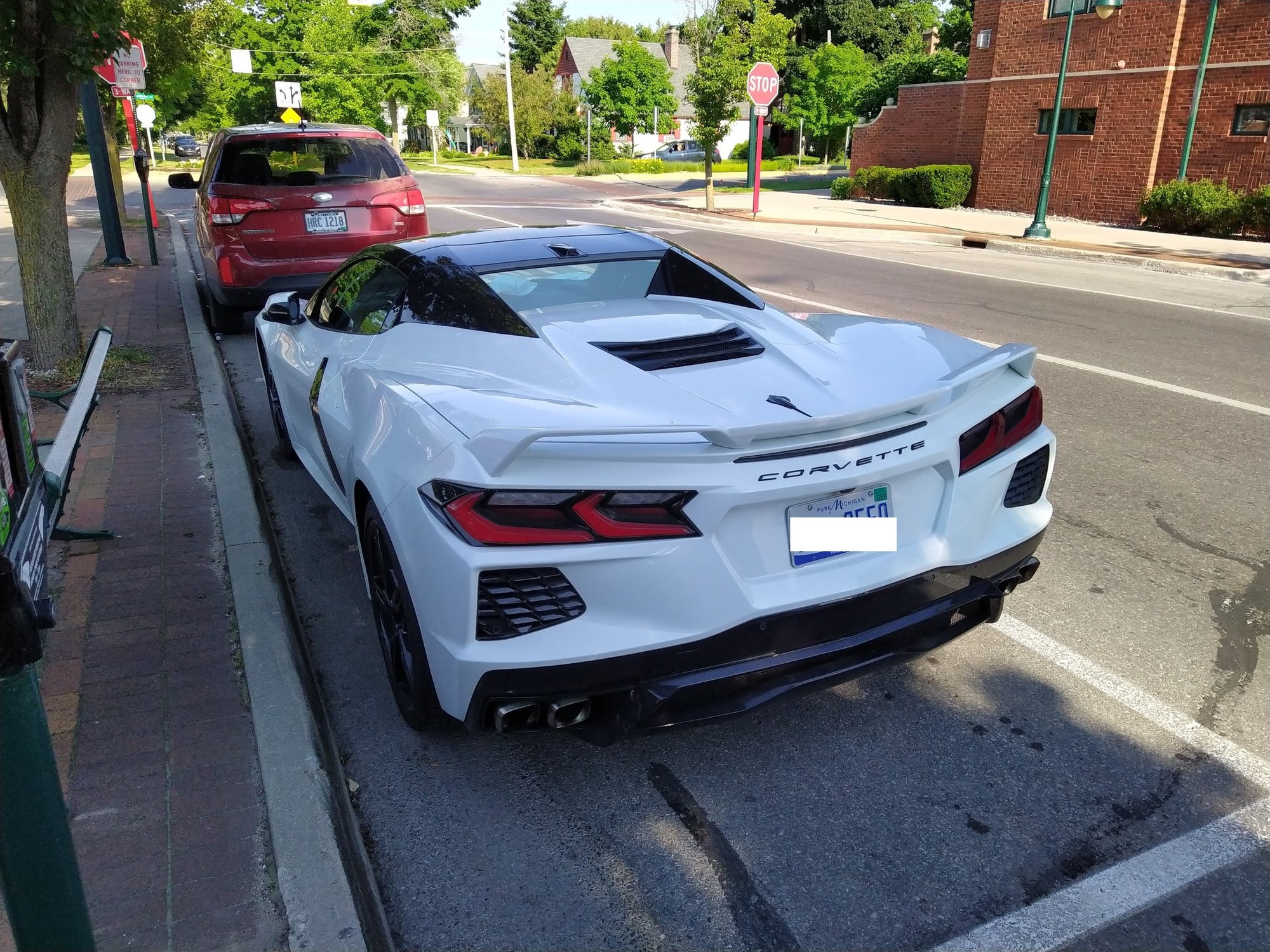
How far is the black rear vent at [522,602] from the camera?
2.46 m

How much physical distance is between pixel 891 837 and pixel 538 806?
1.04 metres

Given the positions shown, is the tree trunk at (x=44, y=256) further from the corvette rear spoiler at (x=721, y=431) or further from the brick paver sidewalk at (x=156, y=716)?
the corvette rear spoiler at (x=721, y=431)

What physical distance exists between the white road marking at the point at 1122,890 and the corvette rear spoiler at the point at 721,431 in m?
1.33

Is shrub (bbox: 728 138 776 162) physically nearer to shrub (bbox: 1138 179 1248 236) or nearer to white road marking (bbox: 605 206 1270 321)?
shrub (bbox: 1138 179 1248 236)

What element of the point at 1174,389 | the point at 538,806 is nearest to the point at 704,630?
the point at 538,806

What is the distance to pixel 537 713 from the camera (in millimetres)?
2604

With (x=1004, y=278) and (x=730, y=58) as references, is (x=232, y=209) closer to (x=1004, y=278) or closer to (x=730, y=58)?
(x=1004, y=278)

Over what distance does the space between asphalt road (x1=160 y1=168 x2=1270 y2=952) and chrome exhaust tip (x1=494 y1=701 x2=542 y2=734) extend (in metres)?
0.41

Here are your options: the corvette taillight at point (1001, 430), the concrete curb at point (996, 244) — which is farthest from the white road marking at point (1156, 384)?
the concrete curb at point (996, 244)

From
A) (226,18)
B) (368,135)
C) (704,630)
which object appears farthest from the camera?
(226,18)

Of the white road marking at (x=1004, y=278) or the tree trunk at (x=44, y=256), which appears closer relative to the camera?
the tree trunk at (x=44, y=256)

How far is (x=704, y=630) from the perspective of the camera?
252 cm

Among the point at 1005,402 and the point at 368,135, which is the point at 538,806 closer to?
the point at 1005,402

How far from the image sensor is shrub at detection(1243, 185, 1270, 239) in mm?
17141
